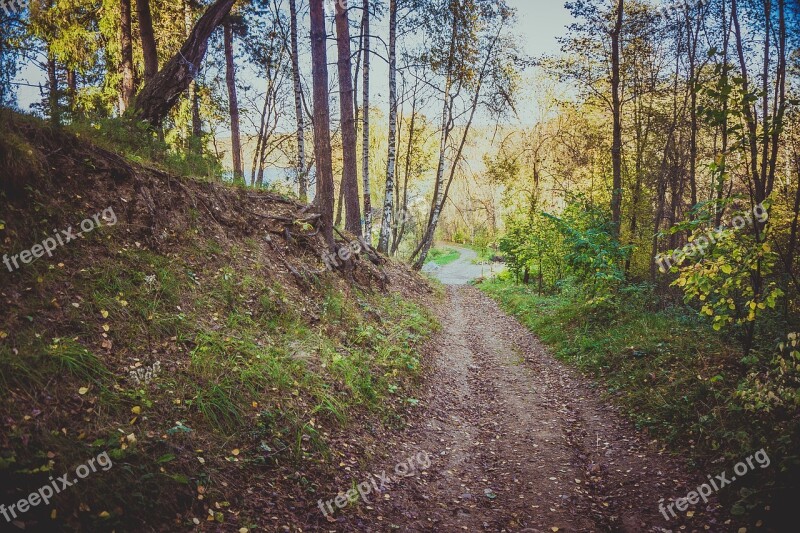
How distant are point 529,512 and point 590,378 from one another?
437 centimetres

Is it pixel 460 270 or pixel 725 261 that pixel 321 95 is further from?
pixel 460 270

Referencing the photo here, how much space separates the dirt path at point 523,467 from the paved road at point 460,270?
2412 centimetres

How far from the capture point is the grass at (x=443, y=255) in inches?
1801

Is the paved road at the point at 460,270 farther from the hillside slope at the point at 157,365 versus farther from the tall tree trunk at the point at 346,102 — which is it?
the hillside slope at the point at 157,365

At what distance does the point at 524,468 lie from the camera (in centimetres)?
530

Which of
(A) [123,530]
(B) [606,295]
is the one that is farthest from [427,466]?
(B) [606,295]

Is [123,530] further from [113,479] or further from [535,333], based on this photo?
[535,333]

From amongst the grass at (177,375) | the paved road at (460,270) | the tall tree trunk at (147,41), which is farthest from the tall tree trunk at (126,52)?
the paved road at (460,270)

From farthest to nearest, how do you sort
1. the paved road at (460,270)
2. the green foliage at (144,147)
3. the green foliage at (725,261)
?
the paved road at (460,270) < the green foliage at (144,147) < the green foliage at (725,261)

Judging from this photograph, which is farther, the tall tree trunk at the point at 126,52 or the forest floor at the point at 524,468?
the tall tree trunk at the point at 126,52

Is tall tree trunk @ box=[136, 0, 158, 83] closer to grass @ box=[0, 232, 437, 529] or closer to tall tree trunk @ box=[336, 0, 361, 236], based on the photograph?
tall tree trunk @ box=[336, 0, 361, 236]

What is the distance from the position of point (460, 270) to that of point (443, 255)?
344 inches

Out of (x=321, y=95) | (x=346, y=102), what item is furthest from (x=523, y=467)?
(x=346, y=102)

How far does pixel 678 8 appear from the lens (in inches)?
564
